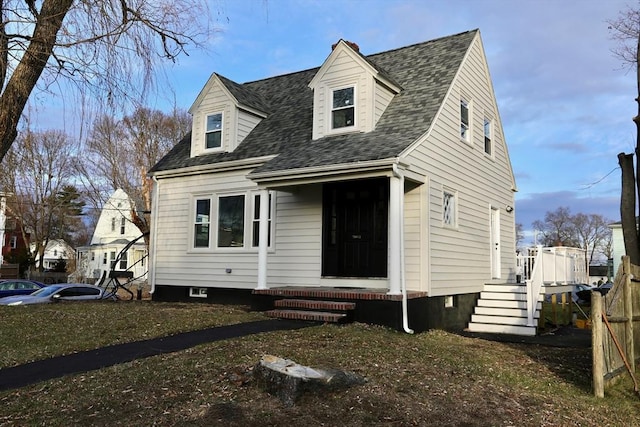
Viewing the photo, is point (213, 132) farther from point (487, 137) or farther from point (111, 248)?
point (111, 248)

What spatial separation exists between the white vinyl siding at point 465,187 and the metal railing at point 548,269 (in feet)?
3.56

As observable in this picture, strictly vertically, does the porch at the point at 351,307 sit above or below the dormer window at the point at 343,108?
below

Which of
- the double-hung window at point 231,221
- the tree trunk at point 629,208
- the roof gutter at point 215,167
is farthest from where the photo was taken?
the double-hung window at point 231,221

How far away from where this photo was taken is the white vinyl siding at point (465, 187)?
426 inches

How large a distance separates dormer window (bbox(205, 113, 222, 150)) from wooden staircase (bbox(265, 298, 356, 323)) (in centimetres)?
590

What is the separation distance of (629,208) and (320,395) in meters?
7.73

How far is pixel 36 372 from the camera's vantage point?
614cm

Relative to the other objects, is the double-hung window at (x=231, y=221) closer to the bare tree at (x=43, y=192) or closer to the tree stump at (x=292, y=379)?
the tree stump at (x=292, y=379)

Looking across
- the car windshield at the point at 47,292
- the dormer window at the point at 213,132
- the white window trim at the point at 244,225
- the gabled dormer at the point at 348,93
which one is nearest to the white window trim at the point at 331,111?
the gabled dormer at the point at 348,93

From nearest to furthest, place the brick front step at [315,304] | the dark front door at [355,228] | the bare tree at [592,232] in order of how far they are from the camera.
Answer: the brick front step at [315,304] < the dark front door at [355,228] < the bare tree at [592,232]

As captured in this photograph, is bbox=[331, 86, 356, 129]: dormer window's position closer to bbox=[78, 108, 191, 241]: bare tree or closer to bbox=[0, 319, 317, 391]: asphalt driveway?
bbox=[0, 319, 317, 391]: asphalt driveway

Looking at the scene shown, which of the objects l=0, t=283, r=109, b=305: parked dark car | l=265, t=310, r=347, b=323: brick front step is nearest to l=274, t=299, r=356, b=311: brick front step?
l=265, t=310, r=347, b=323: brick front step

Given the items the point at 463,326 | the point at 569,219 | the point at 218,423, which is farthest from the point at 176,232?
the point at 569,219

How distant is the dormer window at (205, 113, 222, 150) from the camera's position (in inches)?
571
